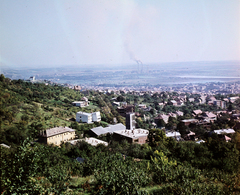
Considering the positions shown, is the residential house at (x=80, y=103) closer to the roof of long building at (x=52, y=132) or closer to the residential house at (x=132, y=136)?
the roof of long building at (x=52, y=132)

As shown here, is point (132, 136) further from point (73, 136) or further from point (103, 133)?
point (73, 136)

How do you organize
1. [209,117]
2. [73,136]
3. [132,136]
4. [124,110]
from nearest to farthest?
1. [132,136]
2. [73,136]
3. [209,117]
4. [124,110]

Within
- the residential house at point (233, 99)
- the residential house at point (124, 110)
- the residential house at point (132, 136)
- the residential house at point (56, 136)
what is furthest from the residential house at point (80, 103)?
the residential house at point (233, 99)

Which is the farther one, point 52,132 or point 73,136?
point 73,136

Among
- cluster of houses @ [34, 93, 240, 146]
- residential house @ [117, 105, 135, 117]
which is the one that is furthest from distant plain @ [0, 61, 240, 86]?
residential house @ [117, 105, 135, 117]

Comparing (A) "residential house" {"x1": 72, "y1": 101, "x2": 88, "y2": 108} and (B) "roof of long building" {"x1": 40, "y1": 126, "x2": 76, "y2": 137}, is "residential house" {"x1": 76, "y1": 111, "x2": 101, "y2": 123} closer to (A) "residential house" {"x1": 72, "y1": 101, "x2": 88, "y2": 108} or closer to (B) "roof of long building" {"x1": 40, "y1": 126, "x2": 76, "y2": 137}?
(B) "roof of long building" {"x1": 40, "y1": 126, "x2": 76, "y2": 137}

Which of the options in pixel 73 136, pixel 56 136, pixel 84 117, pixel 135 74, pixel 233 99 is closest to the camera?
pixel 56 136

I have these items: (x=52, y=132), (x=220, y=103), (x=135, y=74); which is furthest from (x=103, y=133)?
(x=135, y=74)

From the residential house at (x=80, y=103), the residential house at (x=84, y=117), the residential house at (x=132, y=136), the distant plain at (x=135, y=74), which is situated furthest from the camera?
the distant plain at (x=135, y=74)

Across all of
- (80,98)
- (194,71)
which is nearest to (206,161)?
(80,98)

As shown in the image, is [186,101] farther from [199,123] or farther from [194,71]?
[199,123]
